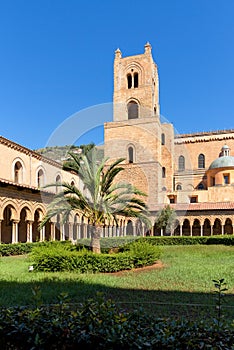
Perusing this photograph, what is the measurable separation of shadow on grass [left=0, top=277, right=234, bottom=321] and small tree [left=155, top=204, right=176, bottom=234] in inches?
809

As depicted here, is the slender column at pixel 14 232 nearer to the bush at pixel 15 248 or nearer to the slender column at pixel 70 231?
the bush at pixel 15 248

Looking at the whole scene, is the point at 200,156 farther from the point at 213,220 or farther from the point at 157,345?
the point at 157,345

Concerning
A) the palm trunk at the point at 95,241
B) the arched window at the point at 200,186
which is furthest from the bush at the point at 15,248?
the arched window at the point at 200,186

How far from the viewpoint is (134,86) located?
140ft

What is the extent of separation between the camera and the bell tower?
40906 millimetres

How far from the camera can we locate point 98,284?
881 cm

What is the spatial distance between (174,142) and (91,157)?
1215 inches

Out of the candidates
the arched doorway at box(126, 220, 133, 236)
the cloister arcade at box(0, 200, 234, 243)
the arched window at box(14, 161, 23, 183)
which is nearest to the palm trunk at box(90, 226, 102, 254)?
the cloister arcade at box(0, 200, 234, 243)

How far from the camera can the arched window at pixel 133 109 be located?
41.9m

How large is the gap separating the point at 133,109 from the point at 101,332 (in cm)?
4023

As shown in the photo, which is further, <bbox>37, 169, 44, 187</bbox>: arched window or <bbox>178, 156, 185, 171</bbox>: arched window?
<bbox>178, 156, 185, 171</bbox>: arched window

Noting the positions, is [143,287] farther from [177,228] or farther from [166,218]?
[177,228]

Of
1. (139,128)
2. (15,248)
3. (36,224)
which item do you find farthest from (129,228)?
(15,248)

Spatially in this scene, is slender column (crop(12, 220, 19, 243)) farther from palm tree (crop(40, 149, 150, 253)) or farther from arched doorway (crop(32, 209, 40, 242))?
palm tree (crop(40, 149, 150, 253))
